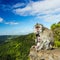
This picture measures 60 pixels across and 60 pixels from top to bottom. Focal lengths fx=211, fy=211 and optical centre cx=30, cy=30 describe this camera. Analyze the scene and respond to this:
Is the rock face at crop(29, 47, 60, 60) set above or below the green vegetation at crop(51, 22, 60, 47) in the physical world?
below

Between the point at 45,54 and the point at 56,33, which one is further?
the point at 56,33

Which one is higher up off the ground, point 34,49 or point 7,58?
point 34,49

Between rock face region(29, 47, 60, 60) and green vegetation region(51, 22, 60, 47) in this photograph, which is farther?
green vegetation region(51, 22, 60, 47)

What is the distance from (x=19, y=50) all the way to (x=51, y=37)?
7765cm

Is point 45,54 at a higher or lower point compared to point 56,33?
lower

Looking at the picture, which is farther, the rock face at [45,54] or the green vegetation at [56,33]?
the green vegetation at [56,33]

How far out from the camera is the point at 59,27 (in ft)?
117

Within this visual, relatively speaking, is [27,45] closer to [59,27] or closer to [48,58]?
[59,27]

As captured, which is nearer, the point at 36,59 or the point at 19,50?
the point at 36,59

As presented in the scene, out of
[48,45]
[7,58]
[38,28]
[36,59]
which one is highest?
[38,28]

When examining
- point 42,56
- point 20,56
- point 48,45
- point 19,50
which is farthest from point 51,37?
point 19,50

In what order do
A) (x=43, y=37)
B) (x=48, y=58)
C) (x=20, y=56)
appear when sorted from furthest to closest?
(x=20, y=56)
(x=43, y=37)
(x=48, y=58)

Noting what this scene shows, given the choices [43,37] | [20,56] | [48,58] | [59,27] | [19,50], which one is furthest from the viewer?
[19,50]

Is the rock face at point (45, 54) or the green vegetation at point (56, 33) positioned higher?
the green vegetation at point (56, 33)
